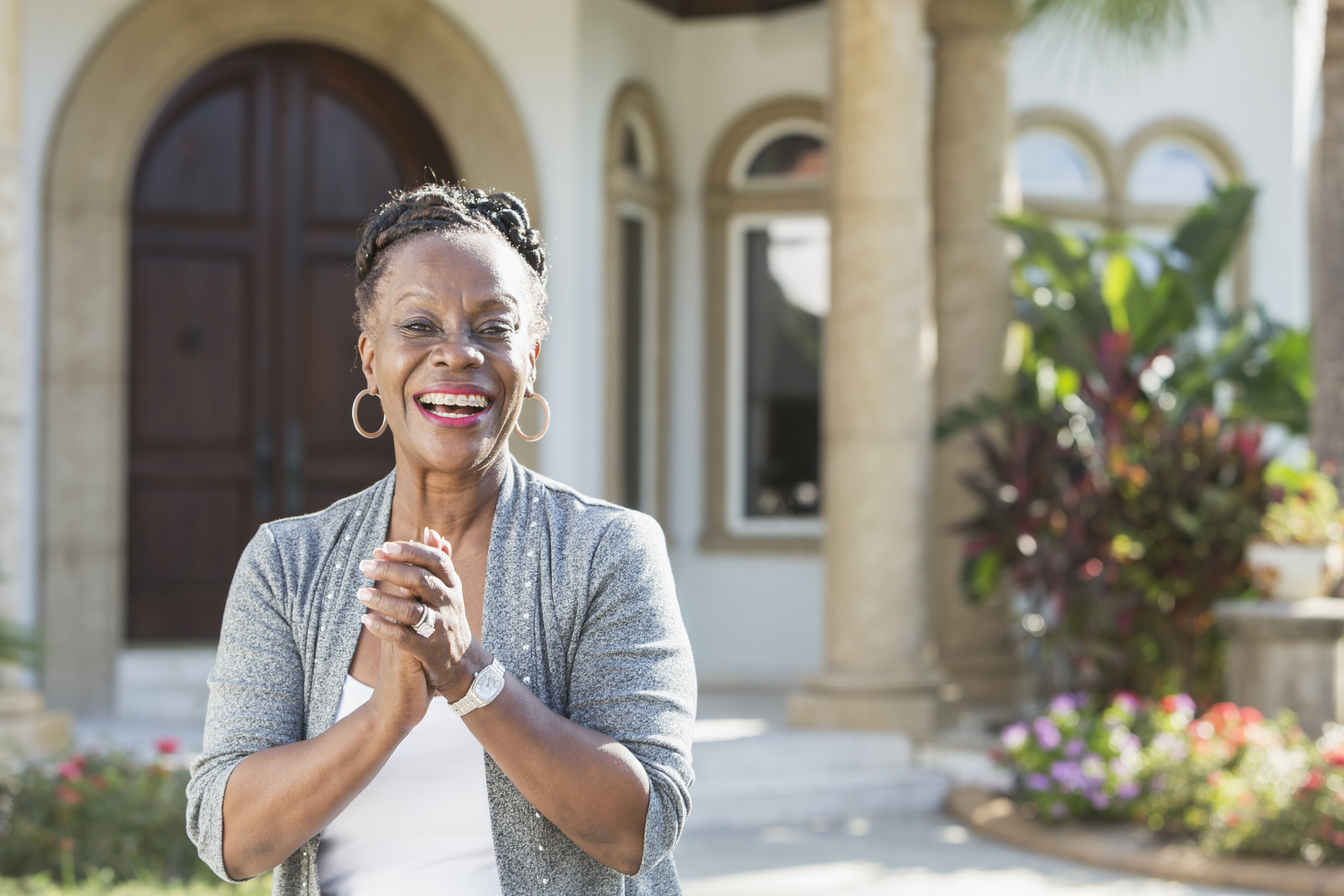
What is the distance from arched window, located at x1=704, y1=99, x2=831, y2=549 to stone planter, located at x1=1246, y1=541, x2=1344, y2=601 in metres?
4.06

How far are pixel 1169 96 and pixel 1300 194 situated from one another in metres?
1.31

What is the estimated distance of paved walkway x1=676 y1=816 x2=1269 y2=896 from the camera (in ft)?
21.4

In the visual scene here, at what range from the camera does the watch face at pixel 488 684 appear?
5.92 feet

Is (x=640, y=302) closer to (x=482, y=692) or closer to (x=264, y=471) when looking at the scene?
(x=264, y=471)

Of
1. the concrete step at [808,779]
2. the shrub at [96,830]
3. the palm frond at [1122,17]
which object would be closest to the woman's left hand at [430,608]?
the shrub at [96,830]

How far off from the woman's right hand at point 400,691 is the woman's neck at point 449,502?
35 cm

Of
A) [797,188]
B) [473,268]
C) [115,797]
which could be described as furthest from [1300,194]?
[473,268]

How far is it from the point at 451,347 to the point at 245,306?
322 inches

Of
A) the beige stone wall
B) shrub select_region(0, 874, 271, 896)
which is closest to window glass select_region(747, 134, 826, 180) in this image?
the beige stone wall

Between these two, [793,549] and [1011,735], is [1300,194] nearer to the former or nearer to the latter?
[793,549]

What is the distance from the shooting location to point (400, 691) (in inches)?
70.7

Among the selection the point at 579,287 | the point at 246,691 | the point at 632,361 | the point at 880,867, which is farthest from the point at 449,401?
the point at 632,361

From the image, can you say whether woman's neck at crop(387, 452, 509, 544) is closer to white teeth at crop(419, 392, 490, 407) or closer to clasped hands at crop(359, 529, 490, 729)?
white teeth at crop(419, 392, 490, 407)

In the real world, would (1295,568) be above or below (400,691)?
below
